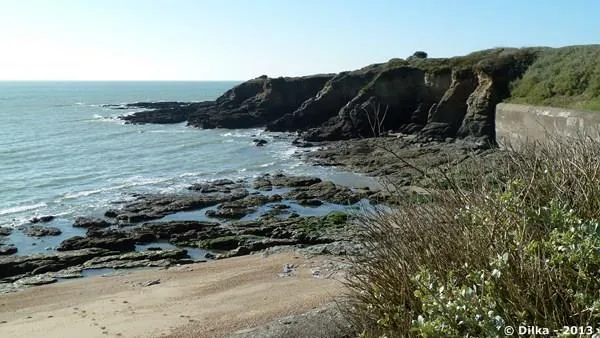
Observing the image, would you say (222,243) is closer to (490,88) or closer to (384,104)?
(490,88)

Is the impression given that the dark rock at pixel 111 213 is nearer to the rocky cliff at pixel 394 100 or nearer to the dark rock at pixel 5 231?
the dark rock at pixel 5 231

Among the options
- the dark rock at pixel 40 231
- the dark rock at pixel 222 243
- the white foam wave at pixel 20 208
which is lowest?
the white foam wave at pixel 20 208

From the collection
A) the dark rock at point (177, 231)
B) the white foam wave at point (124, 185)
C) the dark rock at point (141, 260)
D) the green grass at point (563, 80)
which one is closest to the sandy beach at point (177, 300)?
the dark rock at point (141, 260)

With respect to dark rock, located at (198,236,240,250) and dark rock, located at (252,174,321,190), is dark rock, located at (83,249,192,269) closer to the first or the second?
dark rock, located at (198,236,240,250)

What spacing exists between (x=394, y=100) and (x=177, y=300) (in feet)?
112

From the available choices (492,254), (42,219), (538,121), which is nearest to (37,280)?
(42,219)

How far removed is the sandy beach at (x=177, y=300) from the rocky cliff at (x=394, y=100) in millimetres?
9460

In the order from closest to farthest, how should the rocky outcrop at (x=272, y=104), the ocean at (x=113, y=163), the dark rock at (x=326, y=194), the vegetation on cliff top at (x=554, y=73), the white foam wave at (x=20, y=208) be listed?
the vegetation on cliff top at (x=554, y=73), the dark rock at (x=326, y=194), the white foam wave at (x=20, y=208), the ocean at (x=113, y=163), the rocky outcrop at (x=272, y=104)

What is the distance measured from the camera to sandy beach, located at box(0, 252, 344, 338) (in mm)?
11648

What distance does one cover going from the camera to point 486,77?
115 ft

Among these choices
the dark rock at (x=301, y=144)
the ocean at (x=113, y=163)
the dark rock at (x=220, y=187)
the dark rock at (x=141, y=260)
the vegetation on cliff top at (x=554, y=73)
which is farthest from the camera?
the dark rock at (x=301, y=144)

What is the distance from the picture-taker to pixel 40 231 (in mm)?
21688

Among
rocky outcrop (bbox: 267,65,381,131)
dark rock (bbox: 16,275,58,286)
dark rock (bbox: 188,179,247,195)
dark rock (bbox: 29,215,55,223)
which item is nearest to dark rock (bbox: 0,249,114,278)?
dark rock (bbox: 16,275,58,286)

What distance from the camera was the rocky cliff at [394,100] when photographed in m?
34.3
